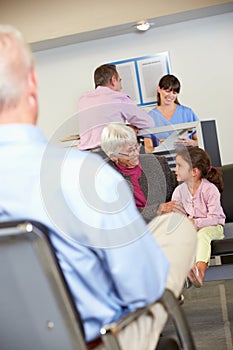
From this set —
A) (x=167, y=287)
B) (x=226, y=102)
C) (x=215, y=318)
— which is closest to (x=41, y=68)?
(x=226, y=102)

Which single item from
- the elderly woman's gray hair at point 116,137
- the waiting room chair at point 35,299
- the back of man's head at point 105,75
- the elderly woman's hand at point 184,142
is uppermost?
the back of man's head at point 105,75

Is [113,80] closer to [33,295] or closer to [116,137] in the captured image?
[116,137]

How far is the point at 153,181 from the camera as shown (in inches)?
154

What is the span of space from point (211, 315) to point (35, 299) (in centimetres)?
256

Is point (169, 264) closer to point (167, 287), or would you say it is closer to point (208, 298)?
point (167, 287)

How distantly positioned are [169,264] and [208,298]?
→ 2849 mm

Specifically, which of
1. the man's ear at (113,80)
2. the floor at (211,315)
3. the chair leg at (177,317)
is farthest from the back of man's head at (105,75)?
the chair leg at (177,317)

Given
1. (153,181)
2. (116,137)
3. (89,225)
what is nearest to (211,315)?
(153,181)

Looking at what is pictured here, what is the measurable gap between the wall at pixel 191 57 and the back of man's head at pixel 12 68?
5.61 meters

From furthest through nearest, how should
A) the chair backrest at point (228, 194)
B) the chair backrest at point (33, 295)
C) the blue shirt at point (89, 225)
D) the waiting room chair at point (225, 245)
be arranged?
the chair backrest at point (228, 194) → the waiting room chair at point (225, 245) → the blue shirt at point (89, 225) → the chair backrest at point (33, 295)

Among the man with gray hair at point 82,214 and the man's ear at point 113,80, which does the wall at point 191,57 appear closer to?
the man's ear at point 113,80

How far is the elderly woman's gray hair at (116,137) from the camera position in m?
3.32

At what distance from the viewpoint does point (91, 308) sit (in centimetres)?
143

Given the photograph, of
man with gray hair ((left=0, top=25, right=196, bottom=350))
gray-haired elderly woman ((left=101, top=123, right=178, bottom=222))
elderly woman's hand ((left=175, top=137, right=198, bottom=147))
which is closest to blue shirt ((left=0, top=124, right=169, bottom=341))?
man with gray hair ((left=0, top=25, right=196, bottom=350))
